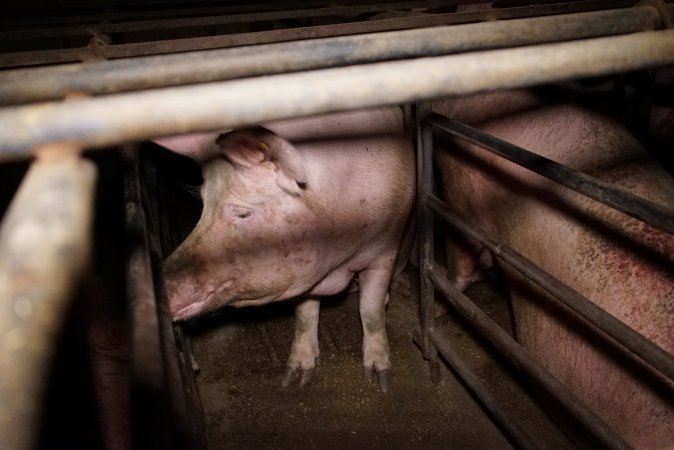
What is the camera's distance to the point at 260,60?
893 mm

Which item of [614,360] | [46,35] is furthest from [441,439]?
[46,35]

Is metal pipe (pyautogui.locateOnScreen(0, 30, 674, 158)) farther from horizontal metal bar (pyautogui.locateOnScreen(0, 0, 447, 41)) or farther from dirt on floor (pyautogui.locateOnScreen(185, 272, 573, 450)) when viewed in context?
dirt on floor (pyautogui.locateOnScreen(185, 272, 573, 450))

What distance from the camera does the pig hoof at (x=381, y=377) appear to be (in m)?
2.98

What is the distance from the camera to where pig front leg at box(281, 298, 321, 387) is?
304 cm

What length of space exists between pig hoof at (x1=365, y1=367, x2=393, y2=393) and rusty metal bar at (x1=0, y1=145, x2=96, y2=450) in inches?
104

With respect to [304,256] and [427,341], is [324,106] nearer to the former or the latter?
[304,256]

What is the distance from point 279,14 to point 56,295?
2.66m

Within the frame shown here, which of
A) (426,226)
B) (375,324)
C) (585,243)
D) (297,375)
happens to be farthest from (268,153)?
(297,375)

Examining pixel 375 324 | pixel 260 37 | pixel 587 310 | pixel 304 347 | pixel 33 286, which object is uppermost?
pixel 260 37

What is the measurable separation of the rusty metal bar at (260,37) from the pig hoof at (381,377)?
193 cm

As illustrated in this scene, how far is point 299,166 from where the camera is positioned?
6.66ft

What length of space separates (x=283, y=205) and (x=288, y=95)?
62.9 inches

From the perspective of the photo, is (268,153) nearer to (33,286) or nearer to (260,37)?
(260,37)

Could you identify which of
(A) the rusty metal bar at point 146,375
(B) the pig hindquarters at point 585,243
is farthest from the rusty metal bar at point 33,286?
(B) the pig hindquarters at point 585,243
